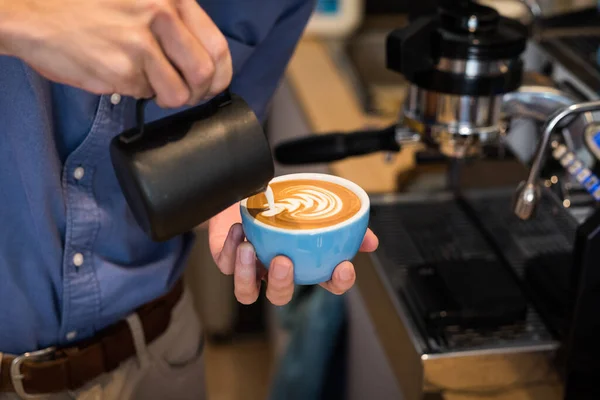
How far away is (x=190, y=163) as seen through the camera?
25.6 inches

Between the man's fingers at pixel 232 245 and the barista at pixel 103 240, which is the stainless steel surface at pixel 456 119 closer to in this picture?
the barista at pixel 103 240

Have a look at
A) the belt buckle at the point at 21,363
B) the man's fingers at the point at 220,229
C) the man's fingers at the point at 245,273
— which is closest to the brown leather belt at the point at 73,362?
the belt buckle at the point at 21,363

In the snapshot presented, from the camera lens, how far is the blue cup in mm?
706

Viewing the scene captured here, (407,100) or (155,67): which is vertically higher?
(155,67)

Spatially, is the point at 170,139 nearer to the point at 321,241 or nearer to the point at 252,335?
the point at 321,241

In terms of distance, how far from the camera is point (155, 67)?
592 mm

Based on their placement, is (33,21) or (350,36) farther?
(350,36)

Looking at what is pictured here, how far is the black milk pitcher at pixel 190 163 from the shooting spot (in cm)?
64

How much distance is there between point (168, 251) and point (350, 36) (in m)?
1.31

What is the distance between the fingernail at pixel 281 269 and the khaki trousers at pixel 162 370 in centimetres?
32

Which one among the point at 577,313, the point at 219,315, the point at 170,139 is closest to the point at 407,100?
the point at 577,313

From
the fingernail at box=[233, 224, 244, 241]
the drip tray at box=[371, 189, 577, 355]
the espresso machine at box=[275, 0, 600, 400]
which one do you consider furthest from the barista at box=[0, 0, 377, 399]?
the drip tray at box=[371, 189, 577, 355]

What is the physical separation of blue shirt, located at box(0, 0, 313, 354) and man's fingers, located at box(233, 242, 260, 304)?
24cm

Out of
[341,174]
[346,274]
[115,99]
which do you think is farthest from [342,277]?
[341,174]
